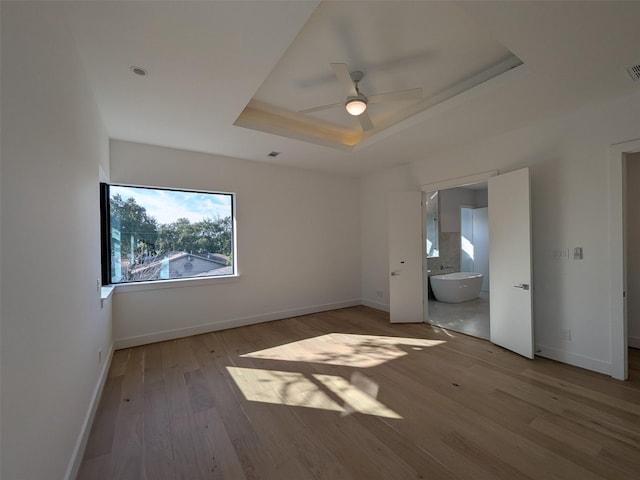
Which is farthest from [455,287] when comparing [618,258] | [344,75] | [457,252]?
[344,75]

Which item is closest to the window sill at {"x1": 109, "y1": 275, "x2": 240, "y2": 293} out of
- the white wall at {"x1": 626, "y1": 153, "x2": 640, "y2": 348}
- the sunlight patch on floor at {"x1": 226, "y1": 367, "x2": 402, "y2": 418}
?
the sunlight patch on floor at {"x1": 226, "y1": 367, "x2": 402, "y2": 418}

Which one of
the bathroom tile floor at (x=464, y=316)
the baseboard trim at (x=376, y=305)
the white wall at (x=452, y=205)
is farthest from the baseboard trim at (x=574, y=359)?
the white wall at (x=452, y=205)

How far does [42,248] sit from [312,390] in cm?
222

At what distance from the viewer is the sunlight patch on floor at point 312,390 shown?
7.36ft

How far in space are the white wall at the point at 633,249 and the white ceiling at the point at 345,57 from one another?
1742 millimetres

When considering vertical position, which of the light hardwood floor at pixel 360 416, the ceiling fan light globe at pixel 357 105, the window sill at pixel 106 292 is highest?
the ceiling fan light globe at pixel 357 105

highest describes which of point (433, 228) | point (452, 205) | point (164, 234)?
point (452, 205)

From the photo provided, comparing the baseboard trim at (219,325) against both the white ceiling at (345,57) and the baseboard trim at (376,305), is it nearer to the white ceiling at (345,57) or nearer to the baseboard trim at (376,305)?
the baseboard trim at (376,305)

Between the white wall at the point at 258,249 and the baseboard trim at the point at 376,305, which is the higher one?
the white wall at the point at 258,249

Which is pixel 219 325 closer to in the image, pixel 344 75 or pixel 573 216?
pixel 344 75

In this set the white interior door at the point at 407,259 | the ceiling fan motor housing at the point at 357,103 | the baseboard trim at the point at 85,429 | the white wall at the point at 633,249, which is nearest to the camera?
the baseboard trim at the point at 85,429

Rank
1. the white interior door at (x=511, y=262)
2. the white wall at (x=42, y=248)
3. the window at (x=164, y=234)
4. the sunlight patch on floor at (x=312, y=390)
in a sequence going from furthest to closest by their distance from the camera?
the window at (x=164, y=234), the white interior door at (x=511, y=262), the sunlight patch on floor at (x=312, y=390), the white wall at (x=42, y=248)

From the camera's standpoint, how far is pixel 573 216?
2.90m

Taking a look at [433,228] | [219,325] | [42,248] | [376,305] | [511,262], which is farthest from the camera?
[433,228]
